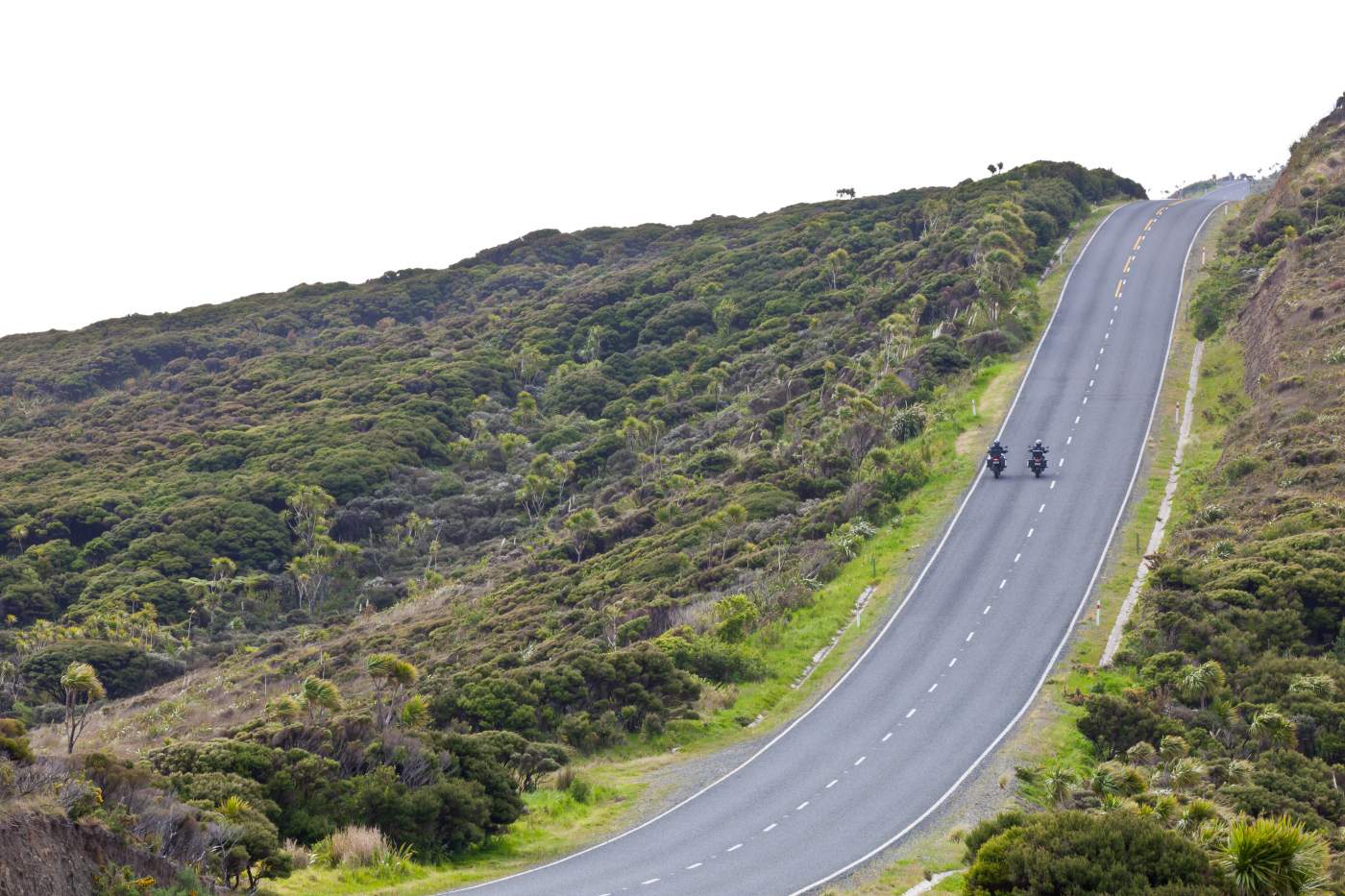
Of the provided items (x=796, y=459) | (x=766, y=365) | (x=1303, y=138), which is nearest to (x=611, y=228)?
(x=766, y=365)

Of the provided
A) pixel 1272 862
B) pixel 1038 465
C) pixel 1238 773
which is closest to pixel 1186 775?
pixel 1238 773

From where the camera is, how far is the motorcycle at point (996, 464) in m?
47.3

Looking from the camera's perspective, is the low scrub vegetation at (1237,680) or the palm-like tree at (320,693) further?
the palm-like tree at (320,693)

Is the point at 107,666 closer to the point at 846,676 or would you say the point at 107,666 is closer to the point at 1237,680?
the point at 846,676

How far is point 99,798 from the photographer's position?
52.2 feet

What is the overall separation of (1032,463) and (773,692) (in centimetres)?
1934

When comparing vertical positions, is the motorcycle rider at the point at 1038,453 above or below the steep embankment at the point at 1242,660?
above

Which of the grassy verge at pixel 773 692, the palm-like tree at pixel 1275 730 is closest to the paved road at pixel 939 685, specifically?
the grassy verge at pixel 773 692

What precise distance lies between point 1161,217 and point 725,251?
43.0 meters

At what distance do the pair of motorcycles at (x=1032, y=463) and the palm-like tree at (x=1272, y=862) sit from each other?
1305 inches

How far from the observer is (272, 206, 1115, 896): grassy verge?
809 inches

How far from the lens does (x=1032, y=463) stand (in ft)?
155

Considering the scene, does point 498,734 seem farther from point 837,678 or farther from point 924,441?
point 924,441

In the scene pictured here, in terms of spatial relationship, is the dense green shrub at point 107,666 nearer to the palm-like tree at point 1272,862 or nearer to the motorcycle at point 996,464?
the motorcycle at point 996,464
